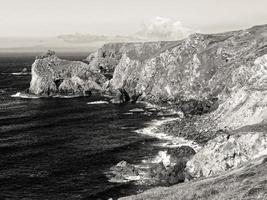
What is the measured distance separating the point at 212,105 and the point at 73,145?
1901 inches

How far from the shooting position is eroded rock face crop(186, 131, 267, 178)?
3179 inches

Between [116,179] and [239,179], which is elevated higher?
[239,179]

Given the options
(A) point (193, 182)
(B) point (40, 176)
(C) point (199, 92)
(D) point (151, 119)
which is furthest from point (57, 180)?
(C) point (199, 92)

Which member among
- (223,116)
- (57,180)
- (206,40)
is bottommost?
(57,180)

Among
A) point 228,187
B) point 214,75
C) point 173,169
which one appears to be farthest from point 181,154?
point 214,75

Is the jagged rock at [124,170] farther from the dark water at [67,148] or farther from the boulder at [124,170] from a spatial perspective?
the dark water at [67,148]

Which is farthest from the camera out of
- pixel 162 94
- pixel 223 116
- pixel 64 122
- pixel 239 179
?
pixel 162 94

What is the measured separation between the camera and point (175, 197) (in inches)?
2569

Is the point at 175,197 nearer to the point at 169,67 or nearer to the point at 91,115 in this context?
the point at 91,115

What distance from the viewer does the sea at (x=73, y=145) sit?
283ft

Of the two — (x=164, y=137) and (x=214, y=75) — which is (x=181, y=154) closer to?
(x=164, y=137)

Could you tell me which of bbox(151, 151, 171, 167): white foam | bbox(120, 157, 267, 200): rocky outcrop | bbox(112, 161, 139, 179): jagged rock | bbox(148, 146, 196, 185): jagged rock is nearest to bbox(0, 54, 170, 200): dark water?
bbox(151, 151, 171, 167): white foam

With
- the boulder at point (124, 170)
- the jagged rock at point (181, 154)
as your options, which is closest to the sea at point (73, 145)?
Result: the boulder at point (124, 170)

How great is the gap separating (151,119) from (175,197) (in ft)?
268
